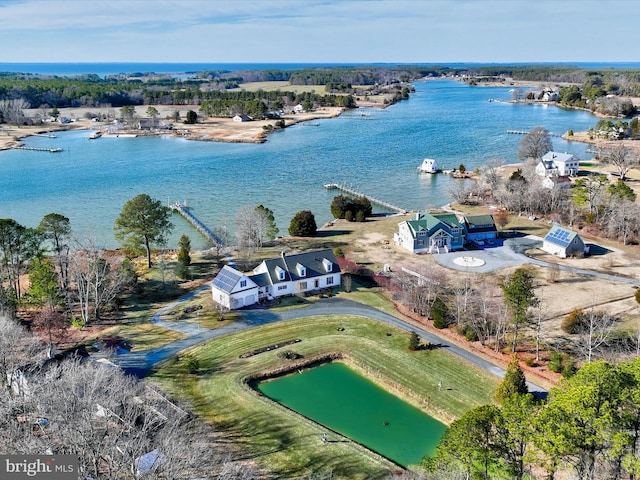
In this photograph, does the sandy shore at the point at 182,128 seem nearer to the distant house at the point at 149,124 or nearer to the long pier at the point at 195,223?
the distant house at the point at 149,124

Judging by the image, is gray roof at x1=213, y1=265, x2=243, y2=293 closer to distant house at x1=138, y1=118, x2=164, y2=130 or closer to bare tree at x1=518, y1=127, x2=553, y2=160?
bare tree at x1=518, y1=127, x2=553, y2=160

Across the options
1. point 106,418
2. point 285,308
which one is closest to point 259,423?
point 106,418

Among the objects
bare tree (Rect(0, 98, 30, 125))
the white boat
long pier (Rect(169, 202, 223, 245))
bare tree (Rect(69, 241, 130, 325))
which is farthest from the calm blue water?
bare tree (Rect(0, 98, 30, 125))

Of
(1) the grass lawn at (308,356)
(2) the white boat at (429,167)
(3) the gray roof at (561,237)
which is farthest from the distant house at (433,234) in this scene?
Answer: (2) the white boat at (429,167)

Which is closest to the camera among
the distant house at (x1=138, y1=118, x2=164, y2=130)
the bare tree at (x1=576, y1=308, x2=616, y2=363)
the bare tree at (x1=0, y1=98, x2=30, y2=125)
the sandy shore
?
the bare tree at (x1=576, y1=308, x2=616, y2=363)

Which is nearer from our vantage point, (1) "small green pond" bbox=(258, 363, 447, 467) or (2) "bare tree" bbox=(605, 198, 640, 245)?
(1) "small green pond" bbox=(258, 363, 447, 467)

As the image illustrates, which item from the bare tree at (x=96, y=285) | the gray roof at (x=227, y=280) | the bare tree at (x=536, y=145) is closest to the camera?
the bare tree at (x=96, y=285)
